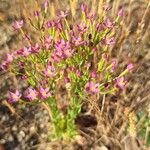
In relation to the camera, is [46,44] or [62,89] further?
[62,89]

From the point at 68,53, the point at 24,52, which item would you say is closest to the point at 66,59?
the point at 68,53

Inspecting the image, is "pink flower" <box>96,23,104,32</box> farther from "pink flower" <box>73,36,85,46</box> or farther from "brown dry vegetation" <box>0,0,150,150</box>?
"brown dry vegetation" <box>0,0,150,150</box>

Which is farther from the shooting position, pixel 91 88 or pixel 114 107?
pixel 114 107

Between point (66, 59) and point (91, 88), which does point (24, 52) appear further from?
point (91, 88)

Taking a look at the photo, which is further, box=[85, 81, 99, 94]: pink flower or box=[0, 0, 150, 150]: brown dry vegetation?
box=[0, 0, 150, 150]: brown dry vegetation

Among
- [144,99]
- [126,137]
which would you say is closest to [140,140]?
[126,137]

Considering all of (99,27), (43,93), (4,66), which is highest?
(99,27)

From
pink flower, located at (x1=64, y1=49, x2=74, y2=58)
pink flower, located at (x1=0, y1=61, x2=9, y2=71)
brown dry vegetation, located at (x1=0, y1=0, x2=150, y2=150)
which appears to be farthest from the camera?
brown dry vegetation, located at (x1=0, y1=0, x2=150, y2=150)

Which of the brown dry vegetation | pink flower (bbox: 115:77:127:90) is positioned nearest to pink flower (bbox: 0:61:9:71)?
the brown dry vegetation

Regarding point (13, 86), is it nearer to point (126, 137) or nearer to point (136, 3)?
point (126, 137)

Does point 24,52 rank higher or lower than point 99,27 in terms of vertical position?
lower

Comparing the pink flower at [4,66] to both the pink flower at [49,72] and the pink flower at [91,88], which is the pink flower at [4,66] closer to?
the pink flower at [49,72]
